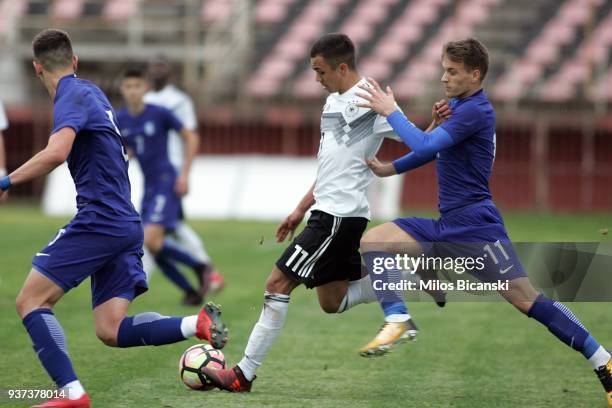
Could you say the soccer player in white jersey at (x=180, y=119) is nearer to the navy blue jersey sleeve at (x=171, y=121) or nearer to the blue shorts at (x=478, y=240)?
the navy blue jersey sleeve at (x=171, y=121)

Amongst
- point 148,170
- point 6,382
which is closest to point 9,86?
point 148,170

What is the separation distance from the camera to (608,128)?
25.1m

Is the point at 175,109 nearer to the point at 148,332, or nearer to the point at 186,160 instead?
the point at 186,160

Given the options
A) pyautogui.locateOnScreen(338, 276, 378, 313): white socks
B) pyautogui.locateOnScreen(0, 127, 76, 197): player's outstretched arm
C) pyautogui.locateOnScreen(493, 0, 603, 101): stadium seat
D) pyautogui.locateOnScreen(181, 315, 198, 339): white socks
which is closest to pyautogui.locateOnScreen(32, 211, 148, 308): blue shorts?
pyautogui.locateOnScreen(181, 315, 198, 339): white socks

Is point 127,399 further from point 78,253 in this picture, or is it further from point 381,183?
point 381,183

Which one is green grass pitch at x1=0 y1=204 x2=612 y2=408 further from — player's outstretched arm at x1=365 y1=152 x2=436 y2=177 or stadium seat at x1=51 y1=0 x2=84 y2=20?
stadium seat at x1=51 y1=0 x2=84 y2=20

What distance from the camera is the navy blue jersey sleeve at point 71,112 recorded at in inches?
223

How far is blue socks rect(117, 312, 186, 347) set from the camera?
20.0ft

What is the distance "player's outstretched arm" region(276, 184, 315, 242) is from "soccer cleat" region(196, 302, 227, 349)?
0.92 meters

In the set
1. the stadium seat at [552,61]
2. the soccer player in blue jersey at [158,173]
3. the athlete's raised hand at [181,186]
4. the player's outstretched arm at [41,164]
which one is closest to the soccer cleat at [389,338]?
the player's outstretched arm at [41,164]

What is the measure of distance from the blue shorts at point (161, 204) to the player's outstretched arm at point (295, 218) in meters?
4.07

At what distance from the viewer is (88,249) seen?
19.3 feet

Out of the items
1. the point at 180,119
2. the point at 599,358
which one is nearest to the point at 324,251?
the point at 599,358

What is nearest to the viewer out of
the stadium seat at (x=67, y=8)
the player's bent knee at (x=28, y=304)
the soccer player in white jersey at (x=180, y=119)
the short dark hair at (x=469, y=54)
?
the player's bent knee at (x=28, y=304)
